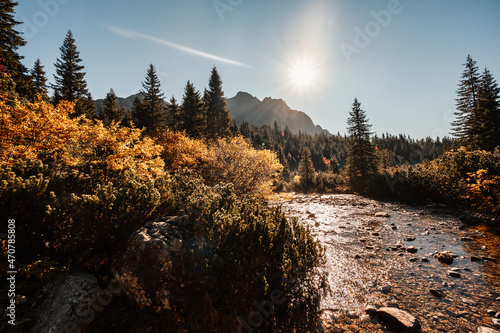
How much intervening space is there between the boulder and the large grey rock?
0.48 meters

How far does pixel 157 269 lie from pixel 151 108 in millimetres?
32517

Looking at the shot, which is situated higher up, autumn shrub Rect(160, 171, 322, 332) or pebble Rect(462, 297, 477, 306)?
autumn shrub Rect(160, 171, 322, 332)

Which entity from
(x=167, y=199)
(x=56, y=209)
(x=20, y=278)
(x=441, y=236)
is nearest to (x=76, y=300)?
(x=20, y=278)

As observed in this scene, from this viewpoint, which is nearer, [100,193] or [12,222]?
[12,222]

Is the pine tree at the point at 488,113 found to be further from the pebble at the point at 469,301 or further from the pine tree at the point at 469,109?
the pebble at the point at 469,301

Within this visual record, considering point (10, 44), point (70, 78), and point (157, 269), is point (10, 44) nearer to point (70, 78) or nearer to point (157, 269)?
point (70, 78)

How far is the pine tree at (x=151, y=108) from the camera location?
1167 inches

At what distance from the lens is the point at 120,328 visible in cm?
330

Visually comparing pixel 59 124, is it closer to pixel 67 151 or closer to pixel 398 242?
pixel 67 151

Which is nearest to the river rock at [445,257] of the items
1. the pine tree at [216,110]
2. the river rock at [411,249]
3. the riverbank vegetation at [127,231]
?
the river rock at [411,249]

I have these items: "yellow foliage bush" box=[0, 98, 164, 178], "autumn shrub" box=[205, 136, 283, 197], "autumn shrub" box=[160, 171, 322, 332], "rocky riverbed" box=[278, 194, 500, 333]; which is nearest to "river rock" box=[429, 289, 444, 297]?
"rocky riverbed" box=[278, 194, 500, 333]

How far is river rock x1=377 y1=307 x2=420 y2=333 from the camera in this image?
396cm

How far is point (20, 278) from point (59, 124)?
751cm

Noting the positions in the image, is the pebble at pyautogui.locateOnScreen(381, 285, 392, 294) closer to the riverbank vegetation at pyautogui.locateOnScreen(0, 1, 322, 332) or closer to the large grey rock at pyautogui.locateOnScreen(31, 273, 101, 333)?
the riverbank vegetation at pyautogui.locateOnScreen(0, 1, 322, 332)
